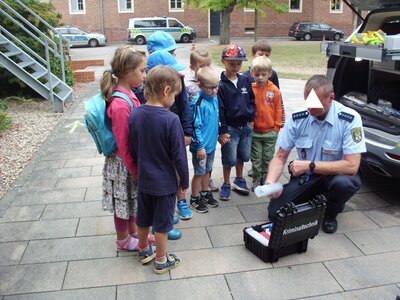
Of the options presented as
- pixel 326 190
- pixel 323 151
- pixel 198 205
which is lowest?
pixel 198 205

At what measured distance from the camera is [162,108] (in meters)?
2.73

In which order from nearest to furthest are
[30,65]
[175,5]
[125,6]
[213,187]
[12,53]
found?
[213,187]
[12,53]
[30,65]
[125,6]
[175,5]

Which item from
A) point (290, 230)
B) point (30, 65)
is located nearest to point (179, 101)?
point (290, 230)

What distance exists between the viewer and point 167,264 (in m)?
3.04

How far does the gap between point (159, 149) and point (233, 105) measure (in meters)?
1.40

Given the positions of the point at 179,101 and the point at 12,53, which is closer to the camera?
the point at 179,101

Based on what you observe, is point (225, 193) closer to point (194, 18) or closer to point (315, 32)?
point (315, 32)

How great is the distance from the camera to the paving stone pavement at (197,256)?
2.82m


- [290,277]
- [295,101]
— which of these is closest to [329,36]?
[295,101]

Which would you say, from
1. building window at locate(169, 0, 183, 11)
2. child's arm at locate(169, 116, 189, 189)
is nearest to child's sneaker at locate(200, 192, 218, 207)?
child's arm at locate(169, 116, 189, 189)

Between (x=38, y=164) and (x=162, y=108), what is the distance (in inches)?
128

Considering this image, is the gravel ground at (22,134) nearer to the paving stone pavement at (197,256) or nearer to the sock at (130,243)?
the paving stone pavement at (197,256)

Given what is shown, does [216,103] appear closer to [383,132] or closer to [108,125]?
[108,125]

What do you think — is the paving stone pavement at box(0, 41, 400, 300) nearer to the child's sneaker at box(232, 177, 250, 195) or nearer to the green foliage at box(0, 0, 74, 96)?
the child's sneaker at box(232, 177, 250, 195)
